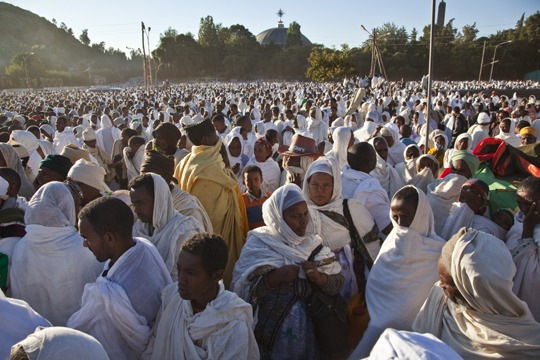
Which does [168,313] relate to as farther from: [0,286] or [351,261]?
[351,261]

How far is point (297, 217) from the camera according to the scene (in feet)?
8.20

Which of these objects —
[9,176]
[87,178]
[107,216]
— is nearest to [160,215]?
[107,216]

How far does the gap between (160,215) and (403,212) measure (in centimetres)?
152

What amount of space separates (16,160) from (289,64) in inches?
2521

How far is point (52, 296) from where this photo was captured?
241cm

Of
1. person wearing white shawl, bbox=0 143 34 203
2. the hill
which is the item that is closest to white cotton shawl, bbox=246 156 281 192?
person wearing white shawl, bbox=0 143 34 203

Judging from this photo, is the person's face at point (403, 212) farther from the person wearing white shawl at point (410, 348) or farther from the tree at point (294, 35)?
the tree at point (294, 35)

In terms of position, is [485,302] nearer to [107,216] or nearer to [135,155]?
[107,216]

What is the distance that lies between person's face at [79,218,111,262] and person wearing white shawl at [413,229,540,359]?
5.55 ft

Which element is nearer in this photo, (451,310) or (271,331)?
(451,310)

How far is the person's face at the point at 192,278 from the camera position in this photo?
1990 mm

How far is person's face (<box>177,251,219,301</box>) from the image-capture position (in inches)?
78.4

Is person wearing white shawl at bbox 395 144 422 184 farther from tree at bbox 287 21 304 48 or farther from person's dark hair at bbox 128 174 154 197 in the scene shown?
tree at bbox 287 21 304 48

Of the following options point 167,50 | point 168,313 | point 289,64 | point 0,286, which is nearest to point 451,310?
point 168,313
